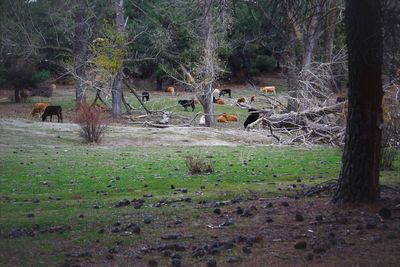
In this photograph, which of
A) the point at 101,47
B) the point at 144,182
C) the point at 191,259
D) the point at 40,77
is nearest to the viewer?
the point at 191,259

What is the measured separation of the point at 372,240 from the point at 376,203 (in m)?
1.59

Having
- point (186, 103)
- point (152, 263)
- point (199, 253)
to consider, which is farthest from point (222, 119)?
point (152, 263)

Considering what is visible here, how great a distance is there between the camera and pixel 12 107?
45.7 m

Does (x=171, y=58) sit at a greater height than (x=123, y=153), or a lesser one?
greater

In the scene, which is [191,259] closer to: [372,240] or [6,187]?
[372,240]

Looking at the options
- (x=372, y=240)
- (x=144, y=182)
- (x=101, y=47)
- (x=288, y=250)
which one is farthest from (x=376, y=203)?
(x=101, y=47)

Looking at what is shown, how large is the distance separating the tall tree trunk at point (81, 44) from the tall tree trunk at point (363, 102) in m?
33.8

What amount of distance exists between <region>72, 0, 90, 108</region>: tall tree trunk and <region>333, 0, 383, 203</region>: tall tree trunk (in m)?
33.8

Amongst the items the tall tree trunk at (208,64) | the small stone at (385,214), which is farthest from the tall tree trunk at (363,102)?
the tall tree trunk at (208,64)

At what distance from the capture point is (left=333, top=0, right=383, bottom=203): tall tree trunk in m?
8.58

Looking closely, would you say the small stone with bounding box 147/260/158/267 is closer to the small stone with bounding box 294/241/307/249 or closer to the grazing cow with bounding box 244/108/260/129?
the small stone with bounding box 294/241/307/249

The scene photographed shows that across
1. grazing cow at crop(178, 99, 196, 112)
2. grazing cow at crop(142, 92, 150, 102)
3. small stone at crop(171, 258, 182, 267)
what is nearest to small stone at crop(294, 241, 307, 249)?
small stone at crop(171, 258, 182, 267)

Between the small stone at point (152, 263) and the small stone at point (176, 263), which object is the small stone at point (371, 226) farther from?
the small stone at point (152, 263)

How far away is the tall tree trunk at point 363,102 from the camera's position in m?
8.58
